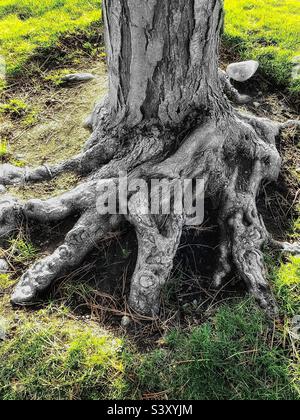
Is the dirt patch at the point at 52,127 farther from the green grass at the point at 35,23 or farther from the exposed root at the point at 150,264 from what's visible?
the exposed root at the point at 150,264

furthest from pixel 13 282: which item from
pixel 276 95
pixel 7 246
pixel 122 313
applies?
pixel 276 95

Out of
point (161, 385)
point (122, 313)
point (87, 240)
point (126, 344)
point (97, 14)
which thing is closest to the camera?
point (161, 385)

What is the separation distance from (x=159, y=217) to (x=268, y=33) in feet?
12.1

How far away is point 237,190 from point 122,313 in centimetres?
145

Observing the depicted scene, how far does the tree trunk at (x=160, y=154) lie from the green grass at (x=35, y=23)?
2187 mm

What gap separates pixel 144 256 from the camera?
310cm

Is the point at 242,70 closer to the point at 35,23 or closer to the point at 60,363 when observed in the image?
the point at 35,23

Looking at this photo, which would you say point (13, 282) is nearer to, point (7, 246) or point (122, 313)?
point (7, 246)

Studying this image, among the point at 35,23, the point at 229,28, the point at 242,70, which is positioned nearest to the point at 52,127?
the point at 35,23

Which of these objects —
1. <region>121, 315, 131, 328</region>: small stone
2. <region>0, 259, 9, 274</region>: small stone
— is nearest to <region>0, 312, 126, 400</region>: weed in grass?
<region>121, 315, 131, 328</region>: small stone

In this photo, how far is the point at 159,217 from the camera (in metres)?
3.21

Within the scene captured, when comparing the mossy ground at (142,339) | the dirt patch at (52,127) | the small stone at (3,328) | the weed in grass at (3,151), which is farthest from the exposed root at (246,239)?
the weed in grass at (3,151)

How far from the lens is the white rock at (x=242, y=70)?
487 cm

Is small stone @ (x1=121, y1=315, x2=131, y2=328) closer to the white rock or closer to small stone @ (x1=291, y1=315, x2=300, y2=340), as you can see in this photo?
small stone @ (x1=291, y1=315, x2=300, y2=340)
